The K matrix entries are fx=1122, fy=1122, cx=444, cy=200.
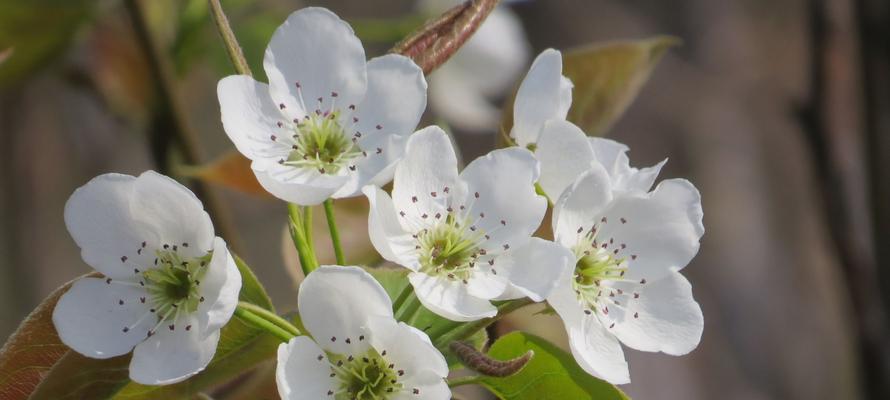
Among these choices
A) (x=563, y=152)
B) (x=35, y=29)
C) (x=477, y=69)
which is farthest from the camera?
(x=477, y=69)

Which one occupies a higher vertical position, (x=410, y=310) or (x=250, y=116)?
(x=250, y=116)

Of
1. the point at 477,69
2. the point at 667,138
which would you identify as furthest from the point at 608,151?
the point at 667,138

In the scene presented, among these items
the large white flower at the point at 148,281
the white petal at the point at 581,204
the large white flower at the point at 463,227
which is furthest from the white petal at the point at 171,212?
the white petal at the point at 581,204

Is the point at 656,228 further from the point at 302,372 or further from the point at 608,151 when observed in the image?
the point at 302,372

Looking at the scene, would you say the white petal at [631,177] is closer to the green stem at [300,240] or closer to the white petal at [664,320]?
the white petal at [664,320]

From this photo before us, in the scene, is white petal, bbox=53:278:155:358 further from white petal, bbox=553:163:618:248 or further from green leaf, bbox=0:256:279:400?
white petal, bbox=553:163:618:248

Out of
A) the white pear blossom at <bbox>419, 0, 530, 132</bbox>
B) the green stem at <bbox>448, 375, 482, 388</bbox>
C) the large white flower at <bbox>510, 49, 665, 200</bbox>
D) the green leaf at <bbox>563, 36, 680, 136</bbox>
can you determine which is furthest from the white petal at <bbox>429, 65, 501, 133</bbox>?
the green stem at <bbox>448, 375, 482, 388</bbox>
